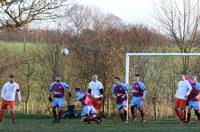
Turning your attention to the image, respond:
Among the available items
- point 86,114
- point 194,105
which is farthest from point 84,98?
point 194,105

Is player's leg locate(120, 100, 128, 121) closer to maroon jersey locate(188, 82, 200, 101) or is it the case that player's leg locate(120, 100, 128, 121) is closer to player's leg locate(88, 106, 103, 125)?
player's leg locate(88, 106, 103, 125)

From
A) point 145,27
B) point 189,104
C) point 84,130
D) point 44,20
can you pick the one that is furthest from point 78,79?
point 84,130

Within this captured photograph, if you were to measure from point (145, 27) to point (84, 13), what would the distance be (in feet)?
29.4

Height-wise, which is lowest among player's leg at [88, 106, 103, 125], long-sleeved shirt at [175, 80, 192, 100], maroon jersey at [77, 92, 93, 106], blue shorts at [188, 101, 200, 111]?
player's leg at [88, 106, 103, 125]

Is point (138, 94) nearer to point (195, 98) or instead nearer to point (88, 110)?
point (195, 98)

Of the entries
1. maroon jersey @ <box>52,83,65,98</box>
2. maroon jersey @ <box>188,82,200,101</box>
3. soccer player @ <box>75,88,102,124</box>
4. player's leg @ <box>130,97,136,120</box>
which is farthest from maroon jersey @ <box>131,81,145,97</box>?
maroon jersey @ <box>52,83,65,98</box>

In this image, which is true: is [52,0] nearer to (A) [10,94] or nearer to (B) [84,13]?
(A) [10,94]

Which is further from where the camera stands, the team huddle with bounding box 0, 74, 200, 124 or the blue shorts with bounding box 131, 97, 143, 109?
the blue shorts with bounding box 131, 97, 143, 109

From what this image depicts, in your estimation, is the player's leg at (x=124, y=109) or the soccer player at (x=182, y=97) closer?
the soccer player at (x=182, y=97)

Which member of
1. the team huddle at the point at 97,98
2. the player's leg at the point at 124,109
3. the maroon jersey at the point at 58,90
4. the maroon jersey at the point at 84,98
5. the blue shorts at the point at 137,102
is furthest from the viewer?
the blue shorts at the point at 137,102

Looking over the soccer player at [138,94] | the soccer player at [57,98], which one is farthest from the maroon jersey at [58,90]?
the soccer player at [138,94]

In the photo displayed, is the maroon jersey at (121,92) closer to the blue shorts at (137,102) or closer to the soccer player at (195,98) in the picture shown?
the blue shorts at (137,102)

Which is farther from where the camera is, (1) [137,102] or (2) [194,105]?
(1) [137,102]

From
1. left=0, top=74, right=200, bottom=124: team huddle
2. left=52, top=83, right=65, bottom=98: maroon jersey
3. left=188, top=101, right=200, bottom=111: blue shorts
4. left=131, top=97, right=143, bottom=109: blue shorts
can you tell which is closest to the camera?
left=0, top=74, right=200, bottom=124: team huddle
